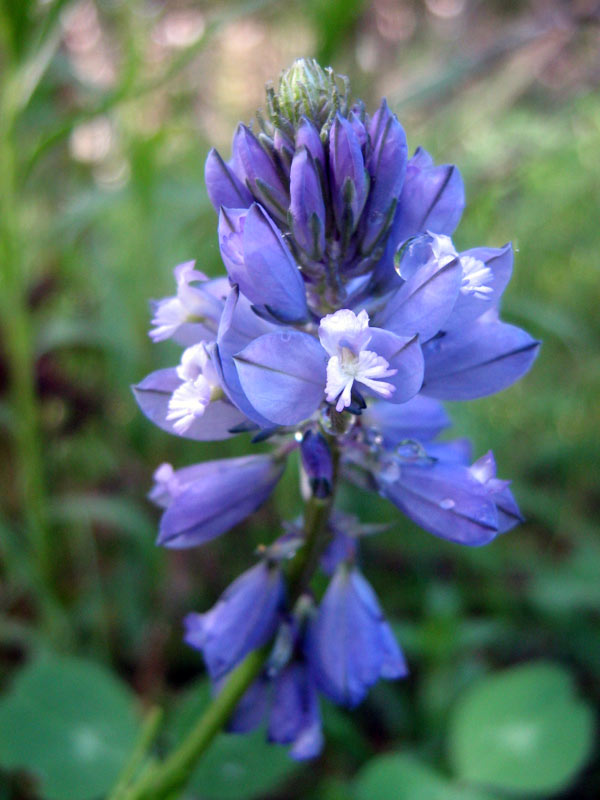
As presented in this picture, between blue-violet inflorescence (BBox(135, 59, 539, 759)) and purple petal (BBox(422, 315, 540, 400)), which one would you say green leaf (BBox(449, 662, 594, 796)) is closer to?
blue-violet inflorescence (BBox(135, 59, 539, 759))

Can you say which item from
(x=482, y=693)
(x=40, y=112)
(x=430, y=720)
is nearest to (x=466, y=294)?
(x=482, y=693)

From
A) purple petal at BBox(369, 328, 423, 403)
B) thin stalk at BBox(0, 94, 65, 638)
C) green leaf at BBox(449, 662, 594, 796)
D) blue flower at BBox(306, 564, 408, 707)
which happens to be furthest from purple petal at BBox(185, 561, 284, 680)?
thin stalk at BBox(0, 94, 65, 638)

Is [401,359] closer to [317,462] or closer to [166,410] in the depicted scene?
[317,462]

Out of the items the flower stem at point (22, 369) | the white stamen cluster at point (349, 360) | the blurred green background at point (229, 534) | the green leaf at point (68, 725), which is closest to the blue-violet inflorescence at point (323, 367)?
the white stamen cluster at point (349, 360)

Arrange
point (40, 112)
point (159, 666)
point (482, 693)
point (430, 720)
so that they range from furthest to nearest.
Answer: point (40, 112) → point (159, 666) → point (430, 720) → point (482, 693)

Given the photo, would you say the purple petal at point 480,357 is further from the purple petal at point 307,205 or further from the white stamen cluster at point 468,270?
the purple petal at point 307,205

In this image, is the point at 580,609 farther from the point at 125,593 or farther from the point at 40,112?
the point at 40,112
